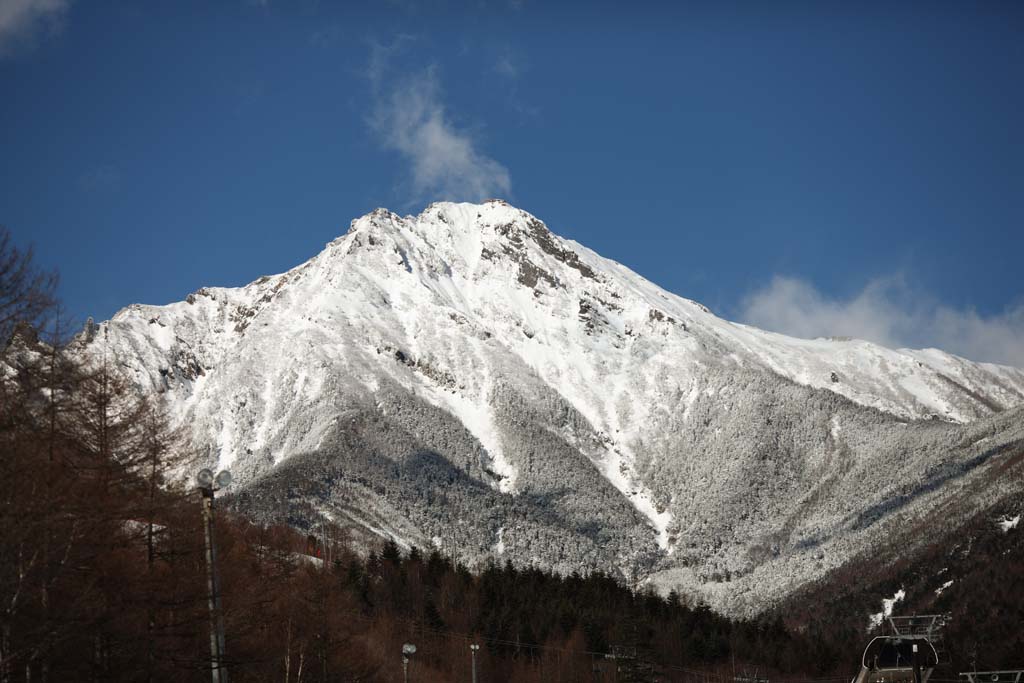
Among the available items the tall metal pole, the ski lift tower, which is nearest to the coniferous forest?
the tall metal pole

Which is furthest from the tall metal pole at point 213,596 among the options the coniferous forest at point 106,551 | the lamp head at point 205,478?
the coniferous forest at point 106,551

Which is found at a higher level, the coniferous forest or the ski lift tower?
the coniferous forest

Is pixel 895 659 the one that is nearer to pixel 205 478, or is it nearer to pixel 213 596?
pixel 213 596

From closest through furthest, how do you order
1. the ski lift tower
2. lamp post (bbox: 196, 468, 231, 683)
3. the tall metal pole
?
lamp post (bbox: 196, 468, 231, 683), the tall metal pole, the ski lift tower

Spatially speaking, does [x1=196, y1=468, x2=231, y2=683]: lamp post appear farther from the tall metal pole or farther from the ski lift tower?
the ski lift tower

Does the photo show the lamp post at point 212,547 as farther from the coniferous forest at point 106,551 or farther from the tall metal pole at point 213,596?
the coniferous forest at point 106,551

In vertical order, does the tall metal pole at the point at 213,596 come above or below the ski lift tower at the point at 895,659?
above

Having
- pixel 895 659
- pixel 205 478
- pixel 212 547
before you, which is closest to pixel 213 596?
pixel 212 547

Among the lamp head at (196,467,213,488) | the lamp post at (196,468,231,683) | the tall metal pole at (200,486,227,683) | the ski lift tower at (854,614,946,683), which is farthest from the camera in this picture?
the ski lift tower at (854,614,946,683)

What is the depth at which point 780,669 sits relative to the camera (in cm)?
14000

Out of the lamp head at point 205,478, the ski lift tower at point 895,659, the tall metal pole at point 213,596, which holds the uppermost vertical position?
the lamp head at point 205,478

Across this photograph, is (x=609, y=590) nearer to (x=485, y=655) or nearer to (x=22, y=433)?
(x=485, y=655)

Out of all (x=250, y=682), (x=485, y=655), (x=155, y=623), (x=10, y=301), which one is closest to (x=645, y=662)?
(x=485, y=655)

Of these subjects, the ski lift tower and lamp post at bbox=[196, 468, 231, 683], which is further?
the ski lift tower
